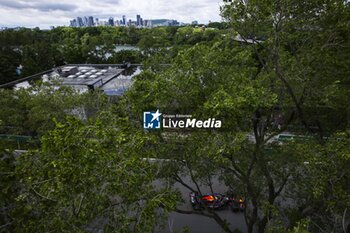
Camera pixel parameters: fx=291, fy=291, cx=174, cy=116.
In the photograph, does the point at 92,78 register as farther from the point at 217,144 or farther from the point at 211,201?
the point at 217,144

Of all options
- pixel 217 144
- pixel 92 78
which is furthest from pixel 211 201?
pixel 92 78

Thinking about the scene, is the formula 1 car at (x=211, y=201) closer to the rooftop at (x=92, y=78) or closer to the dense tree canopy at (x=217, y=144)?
the dense tree canopy at (x=217, y=144)

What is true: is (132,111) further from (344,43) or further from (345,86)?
(345,86)

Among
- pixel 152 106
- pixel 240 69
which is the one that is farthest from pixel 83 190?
pixel 240 69

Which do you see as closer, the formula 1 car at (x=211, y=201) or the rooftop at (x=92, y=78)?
the formula 1 car at (x=211, y=201)

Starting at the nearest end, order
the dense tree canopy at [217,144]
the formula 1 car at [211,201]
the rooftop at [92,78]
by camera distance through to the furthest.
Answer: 1. the dense tree canopy at [217,144]
2. the formula 1 car at [211,201]
3. the rooftop at [92,78]

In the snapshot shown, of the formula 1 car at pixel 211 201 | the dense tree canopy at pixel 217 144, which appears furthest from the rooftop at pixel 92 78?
the dense tree canopy at pixel 217 144

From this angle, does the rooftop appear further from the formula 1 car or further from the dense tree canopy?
the dense tree canopy

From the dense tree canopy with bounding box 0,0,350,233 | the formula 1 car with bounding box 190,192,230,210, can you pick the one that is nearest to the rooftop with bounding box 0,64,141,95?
the formula 1 car with bounding box 190,192,230,210

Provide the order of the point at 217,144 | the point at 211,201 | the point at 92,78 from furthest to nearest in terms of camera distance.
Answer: the point at 92,78 < the point at 211,201 < the point at 217,144

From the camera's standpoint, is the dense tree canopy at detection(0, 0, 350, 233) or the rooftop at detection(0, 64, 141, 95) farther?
the rooftop at detection(0, 64, 141, 95)

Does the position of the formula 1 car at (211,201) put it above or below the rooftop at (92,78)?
below
